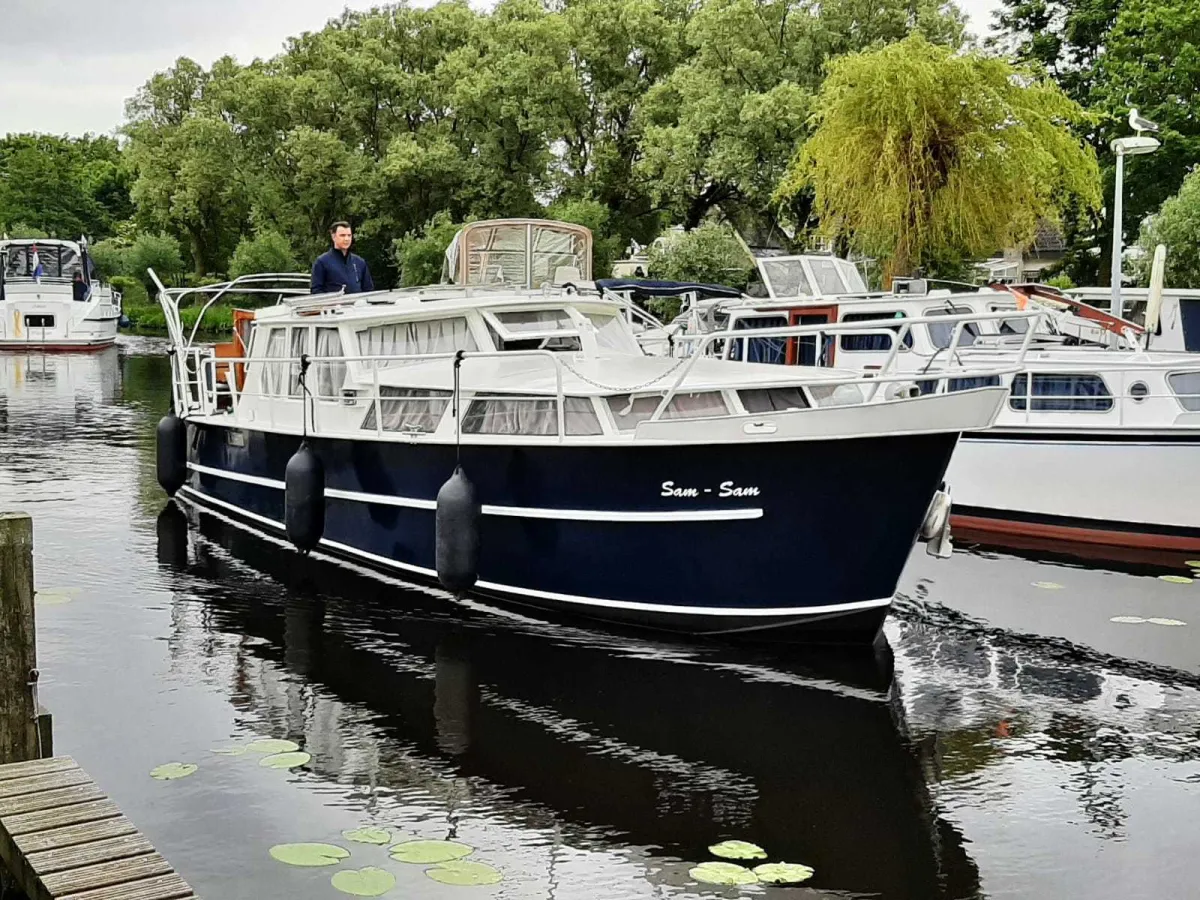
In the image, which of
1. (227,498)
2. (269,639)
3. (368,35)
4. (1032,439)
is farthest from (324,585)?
(368,35)

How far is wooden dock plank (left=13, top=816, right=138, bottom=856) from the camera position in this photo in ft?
17.9

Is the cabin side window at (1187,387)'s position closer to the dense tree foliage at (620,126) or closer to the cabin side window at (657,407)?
the cabin side window at (657,407)

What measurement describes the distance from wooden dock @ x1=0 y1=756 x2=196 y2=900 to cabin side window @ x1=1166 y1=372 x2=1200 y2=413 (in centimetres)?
1218

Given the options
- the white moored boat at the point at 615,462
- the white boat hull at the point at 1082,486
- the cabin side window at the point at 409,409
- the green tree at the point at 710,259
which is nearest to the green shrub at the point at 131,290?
the green tree at the point at 710,259

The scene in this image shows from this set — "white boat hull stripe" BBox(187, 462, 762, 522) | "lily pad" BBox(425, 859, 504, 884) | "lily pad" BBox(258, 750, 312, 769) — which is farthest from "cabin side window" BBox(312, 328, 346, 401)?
"lily pad" BBox(425, 859, 504, 884)


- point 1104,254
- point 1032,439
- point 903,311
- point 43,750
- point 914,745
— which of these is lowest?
point 914,745

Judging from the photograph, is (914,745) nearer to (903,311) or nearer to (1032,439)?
(1032,439)

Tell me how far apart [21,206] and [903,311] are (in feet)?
281

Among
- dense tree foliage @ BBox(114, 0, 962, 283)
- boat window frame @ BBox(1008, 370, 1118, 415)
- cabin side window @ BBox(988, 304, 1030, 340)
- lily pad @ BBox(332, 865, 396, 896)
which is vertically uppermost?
dense tree foliage @ BBox(114, 0, 962, 283)

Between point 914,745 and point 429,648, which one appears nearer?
point 914,745

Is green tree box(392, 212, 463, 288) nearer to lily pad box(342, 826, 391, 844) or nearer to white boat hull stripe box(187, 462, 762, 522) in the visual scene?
white boat hull stripe box(187, 462, 762, 522)

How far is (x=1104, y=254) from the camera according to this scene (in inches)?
1614

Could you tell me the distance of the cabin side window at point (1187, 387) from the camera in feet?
46.7

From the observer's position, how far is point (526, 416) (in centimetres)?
1070
